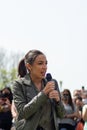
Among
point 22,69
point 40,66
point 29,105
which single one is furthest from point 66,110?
point 29,105

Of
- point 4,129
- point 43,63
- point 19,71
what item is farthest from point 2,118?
point 43,63

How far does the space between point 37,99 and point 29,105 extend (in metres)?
0.10

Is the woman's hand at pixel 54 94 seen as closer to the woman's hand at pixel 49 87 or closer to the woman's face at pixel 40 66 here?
the woman's hand at pixel 49 87

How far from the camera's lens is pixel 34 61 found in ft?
15.0

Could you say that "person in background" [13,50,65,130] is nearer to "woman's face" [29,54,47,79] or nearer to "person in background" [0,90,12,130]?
"woman's face" [29,54,47,79]

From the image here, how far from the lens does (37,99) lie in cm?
433

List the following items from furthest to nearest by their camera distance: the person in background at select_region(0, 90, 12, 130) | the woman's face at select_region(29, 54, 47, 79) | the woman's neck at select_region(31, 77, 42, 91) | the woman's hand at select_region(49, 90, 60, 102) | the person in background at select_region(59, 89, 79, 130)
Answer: the person in background at select_region(59, 89, 79, 130)
the person in background at select_region(0, 90, 12, 130)
the woman's neck at select_region(31, 77, 42, 91)
the woman's face at select_region(29, 54, 47, 79)
the woman's hand at select_region(49, 90, 60, 102)

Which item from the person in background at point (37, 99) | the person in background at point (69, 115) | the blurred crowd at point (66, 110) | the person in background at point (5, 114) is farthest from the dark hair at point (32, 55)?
the person in background at point (69, 115)

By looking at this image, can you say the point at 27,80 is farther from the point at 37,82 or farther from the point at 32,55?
the point at 32,55

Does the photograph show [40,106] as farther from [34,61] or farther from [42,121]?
[34,61]

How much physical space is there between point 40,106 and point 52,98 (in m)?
0.14

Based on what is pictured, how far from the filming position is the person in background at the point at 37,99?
4.34 m

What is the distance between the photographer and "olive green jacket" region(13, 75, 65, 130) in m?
4.34

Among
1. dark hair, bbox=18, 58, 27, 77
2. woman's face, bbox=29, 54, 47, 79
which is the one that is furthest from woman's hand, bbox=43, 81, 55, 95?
dark hair, bbox=18, 58, 27, 77
